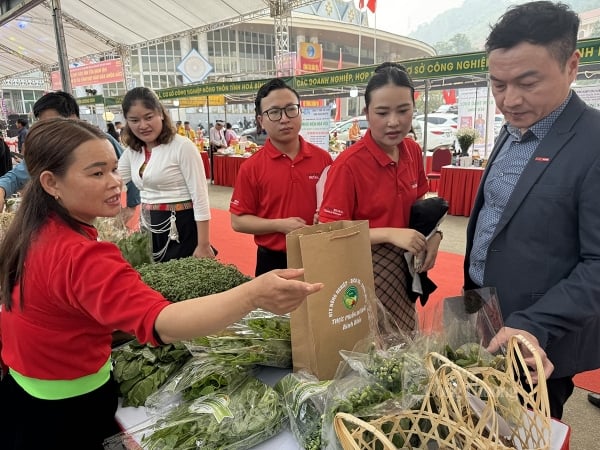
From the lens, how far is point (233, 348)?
1210 millimetres

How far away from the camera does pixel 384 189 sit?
5.19 feet

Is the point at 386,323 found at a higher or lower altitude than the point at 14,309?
lower

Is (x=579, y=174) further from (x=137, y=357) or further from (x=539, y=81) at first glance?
(x=137, y=357)

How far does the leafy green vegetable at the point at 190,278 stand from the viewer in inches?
56.2

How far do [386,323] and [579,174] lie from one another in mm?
623

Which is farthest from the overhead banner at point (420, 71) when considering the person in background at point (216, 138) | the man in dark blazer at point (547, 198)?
the man in dark blazer at point (547, 198)

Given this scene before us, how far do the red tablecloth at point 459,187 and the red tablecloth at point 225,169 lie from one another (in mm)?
4468

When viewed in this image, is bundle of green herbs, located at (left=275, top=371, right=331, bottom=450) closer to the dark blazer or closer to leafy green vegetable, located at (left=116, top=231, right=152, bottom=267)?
the dark blazer

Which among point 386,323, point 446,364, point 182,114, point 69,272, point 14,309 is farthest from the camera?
point 182,114

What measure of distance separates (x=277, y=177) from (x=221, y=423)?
125 centimetres

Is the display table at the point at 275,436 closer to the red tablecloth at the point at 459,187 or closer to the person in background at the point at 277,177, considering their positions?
the person in background at the point at 277,177

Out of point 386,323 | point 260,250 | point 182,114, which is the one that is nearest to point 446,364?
point 386,323

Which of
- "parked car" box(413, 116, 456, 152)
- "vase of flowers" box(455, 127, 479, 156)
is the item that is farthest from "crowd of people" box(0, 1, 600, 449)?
"parked car" box(413, 116, 456, 152)

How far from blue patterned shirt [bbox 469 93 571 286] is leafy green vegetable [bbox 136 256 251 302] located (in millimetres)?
853
